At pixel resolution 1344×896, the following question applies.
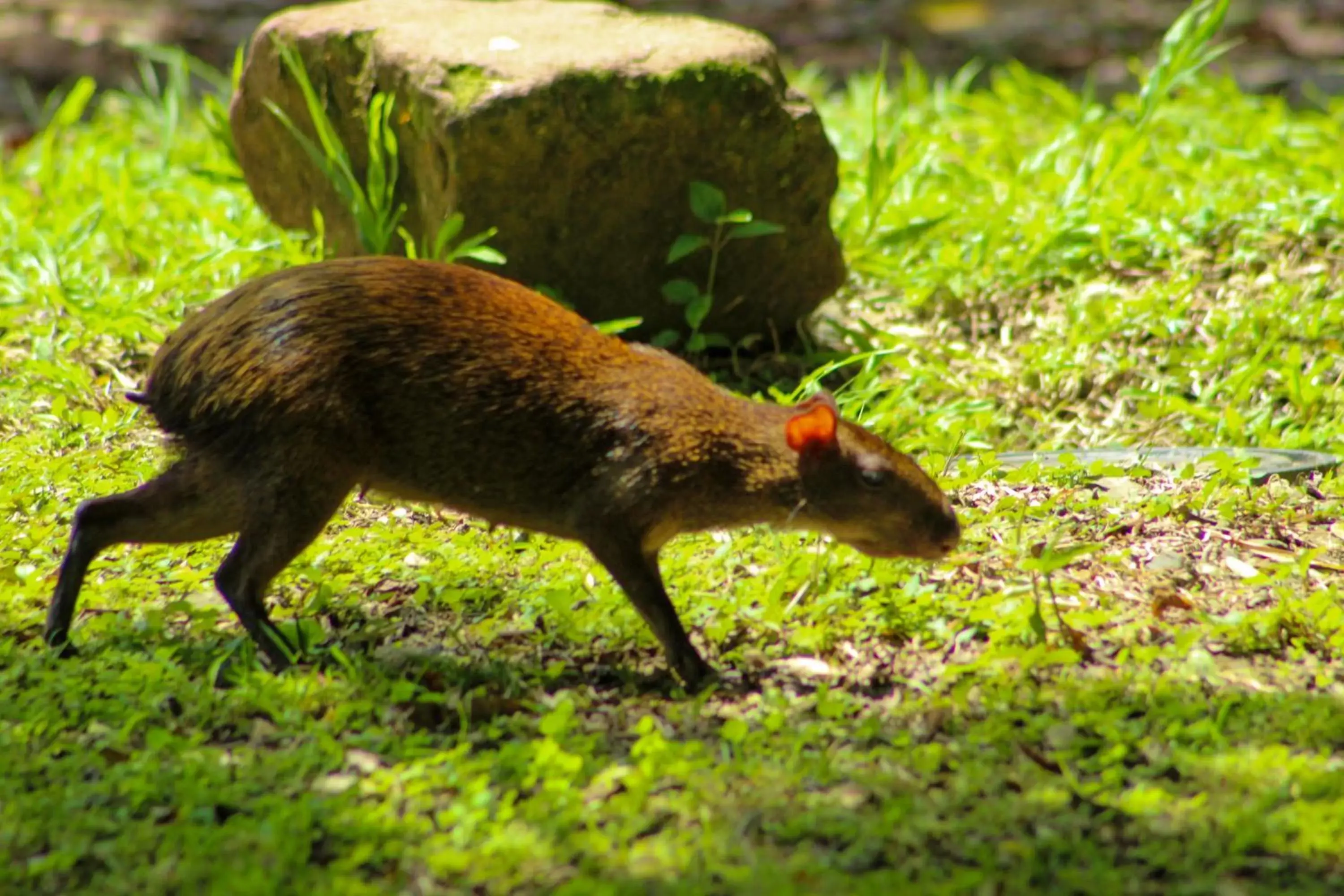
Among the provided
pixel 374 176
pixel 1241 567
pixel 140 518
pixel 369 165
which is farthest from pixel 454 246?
pixel 1241 567

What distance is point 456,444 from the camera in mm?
3920

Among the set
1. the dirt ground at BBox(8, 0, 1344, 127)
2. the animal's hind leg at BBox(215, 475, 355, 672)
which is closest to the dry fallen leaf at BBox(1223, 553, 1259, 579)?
the animal's hind leg at BBox(215, 475, 355, 672)

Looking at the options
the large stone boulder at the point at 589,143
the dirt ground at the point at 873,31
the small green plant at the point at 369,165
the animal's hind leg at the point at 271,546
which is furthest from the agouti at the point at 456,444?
the dirt ground at the point at 873,31

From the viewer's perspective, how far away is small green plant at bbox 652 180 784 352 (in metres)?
5.82

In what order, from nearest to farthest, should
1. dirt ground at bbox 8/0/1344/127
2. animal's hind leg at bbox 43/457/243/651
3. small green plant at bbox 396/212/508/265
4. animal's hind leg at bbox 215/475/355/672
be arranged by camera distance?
animal's hind leg at bbox 215/475/355/672
animal's hind leg at bbox 43/457/243/651
small green plant at bbox 396/212/508/265
dirt ground at bbox 8/0/1344/127

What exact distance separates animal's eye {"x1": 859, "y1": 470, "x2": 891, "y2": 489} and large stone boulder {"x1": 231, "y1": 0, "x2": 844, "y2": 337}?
7.17 ft

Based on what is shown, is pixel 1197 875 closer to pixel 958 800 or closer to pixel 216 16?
pixel 958 800

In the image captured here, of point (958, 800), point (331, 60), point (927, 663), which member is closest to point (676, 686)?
point (927, 663)

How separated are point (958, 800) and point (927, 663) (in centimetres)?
73

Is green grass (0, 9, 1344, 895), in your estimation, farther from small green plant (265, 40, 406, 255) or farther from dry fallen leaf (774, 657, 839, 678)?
small green plant (265, 40, 406, 255)

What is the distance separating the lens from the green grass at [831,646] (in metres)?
3.04

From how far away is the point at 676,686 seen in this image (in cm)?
384

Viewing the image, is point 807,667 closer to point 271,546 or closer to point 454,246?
point 271,546

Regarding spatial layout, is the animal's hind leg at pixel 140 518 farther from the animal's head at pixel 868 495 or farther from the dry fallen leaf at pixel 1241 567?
the dry fallen leaf at pixel 1241 567
